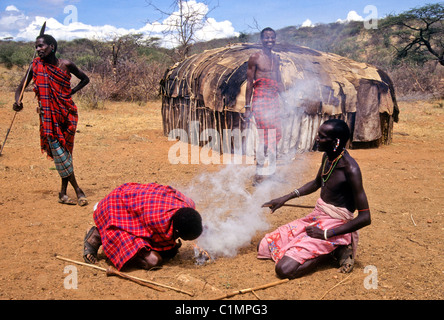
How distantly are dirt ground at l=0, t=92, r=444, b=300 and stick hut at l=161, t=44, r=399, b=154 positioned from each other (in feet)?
1.67

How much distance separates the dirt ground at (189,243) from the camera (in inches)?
102

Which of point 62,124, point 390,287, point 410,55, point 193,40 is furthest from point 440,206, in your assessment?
point 410,55

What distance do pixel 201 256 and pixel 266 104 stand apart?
255 cm

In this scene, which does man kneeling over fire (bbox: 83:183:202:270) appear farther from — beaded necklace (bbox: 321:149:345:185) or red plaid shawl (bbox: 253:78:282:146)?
red plaid shawl (bbox: 253:78:282:146)

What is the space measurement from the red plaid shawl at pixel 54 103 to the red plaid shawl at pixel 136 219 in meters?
1.68

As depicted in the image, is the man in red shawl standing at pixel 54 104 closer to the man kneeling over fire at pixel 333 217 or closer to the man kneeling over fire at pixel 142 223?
the man kneeling over fire at pixel 142 223

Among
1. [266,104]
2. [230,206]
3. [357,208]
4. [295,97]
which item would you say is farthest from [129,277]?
[295,97]

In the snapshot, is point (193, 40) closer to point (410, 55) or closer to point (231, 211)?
point (231, 211)

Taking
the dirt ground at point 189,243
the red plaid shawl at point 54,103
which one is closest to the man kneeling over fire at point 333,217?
the dirt ground at point 189,243

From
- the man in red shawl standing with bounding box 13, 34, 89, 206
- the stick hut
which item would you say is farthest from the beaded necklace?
the stick hut

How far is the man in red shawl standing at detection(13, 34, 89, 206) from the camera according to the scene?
13.1 feet

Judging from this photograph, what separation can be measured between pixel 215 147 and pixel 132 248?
15.5ft

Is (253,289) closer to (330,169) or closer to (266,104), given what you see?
(330,169)

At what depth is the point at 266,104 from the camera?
A: 5.07 metres
